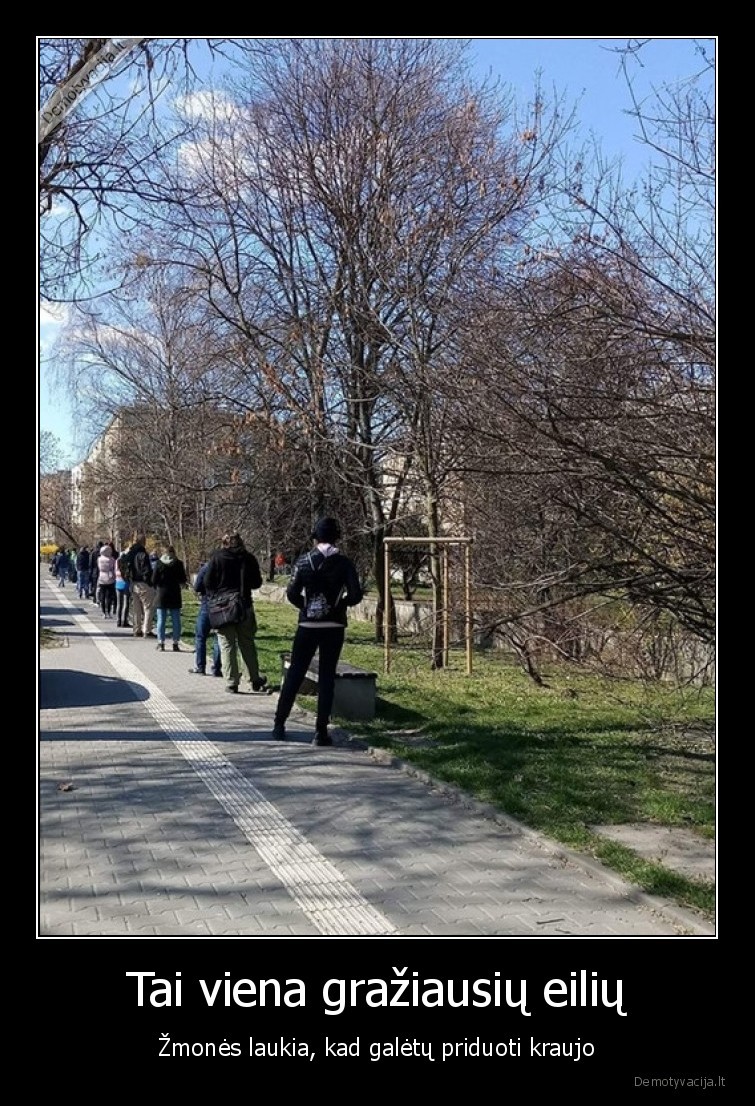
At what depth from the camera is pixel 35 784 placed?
5746mm

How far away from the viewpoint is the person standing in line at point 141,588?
19.1m

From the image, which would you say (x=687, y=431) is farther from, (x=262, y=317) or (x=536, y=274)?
(x=262, y=317)

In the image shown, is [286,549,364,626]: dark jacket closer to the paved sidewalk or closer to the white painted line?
the paved sidewalk

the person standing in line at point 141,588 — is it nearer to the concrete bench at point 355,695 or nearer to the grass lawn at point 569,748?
the grass lawn at point 569,748

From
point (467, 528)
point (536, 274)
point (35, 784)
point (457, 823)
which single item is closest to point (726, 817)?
point (457, 823)

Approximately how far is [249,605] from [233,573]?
41 centimetres

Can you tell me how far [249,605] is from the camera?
480 inches

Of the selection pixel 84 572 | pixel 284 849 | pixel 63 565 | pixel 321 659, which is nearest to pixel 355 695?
pixel 321 659

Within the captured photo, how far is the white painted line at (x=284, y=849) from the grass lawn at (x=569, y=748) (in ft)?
4.56

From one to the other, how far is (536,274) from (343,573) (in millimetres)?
2859

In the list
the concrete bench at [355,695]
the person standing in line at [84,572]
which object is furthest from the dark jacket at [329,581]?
the person standing in line at [84,572]

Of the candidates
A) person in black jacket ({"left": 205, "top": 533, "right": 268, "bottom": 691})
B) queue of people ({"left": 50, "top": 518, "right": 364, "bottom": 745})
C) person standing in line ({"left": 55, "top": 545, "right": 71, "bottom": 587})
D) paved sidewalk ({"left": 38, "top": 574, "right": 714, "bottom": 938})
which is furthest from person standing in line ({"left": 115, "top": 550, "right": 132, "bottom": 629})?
person standing in line ({"left": 55, "top": 545, "right": 71, "bottom": 587})

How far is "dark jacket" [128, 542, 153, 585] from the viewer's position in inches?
751

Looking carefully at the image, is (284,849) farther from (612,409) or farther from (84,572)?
(84,572)
